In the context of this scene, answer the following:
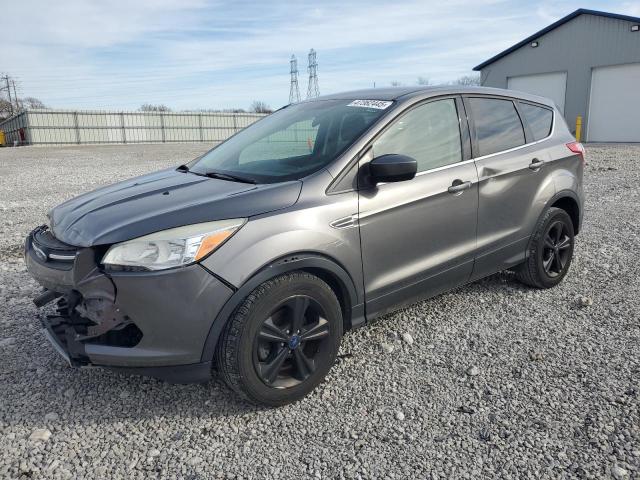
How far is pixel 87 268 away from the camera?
8.46 feet

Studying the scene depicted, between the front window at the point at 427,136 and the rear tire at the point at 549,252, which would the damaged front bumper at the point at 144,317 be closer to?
the front window at the point at 427,136

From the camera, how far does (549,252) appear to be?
4453mm

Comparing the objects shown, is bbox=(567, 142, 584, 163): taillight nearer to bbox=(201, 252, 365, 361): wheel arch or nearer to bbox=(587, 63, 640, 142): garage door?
bbox=(201, 252, 365, 361): wheel arch

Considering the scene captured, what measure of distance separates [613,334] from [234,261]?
8.91 ft

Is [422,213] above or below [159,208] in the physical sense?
below

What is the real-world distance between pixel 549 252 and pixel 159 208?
3.28 metres

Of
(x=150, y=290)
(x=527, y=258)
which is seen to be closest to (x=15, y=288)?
(x=150, y=290)

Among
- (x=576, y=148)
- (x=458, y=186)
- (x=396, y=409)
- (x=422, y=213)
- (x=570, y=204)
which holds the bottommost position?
(x=396, y=409)

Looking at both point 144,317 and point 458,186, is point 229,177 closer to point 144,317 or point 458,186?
point 144,317

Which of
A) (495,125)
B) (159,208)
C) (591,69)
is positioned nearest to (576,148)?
(495,125)

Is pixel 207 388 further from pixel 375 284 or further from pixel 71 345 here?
pixel 375 284

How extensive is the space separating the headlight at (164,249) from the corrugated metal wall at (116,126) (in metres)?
44.2

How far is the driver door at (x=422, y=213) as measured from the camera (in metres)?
3.13

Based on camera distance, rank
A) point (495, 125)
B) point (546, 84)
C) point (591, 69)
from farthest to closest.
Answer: point (546, 84)
point (591, 69)
point (495, 125)
